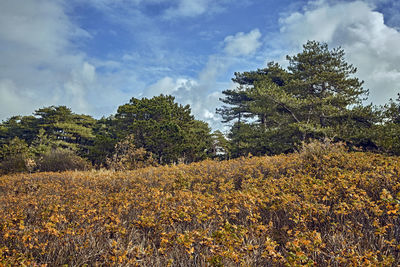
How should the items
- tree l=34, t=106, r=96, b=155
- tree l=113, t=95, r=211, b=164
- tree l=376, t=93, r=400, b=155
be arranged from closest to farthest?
1. tree l=376, t=93, r=400, b=155
2. tree l=113, t=95, r=211, b=164
3. tree l=34, t=106, r=96, b=155

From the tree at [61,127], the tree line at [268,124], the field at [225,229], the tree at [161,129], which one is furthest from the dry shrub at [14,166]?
the tree at [61,127]

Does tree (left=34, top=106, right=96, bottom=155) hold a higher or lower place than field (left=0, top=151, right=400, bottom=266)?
higher

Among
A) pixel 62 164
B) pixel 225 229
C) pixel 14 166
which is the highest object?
pixel 62 164

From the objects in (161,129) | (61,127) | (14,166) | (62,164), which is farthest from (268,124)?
(61,127)

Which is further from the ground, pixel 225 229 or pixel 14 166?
Answer: pixel 14 166

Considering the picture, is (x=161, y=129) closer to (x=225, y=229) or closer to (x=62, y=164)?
(x=62, y=164)

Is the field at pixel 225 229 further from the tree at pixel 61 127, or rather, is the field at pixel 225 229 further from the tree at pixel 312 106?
the tree at pixel 61 127

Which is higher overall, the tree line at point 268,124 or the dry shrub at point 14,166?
the tree line at point 268,124

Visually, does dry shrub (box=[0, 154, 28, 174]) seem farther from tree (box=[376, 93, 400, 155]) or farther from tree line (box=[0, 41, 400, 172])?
tree (box=[376, 93, 400, 155])

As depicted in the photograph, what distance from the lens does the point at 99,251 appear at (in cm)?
313

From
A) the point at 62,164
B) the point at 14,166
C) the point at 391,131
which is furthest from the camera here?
the point at 62,164

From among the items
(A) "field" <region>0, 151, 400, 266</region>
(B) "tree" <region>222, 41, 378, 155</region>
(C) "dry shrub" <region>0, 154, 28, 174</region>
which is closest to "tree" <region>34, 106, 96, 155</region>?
(C) "dry shrub" <region>0, 154, 28, 174</region>

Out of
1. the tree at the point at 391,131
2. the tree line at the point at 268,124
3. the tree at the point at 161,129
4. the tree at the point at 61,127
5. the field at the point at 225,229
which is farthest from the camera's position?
the tree at the point at 61,127

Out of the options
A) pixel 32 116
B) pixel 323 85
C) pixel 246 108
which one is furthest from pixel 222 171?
pixel 32 116
